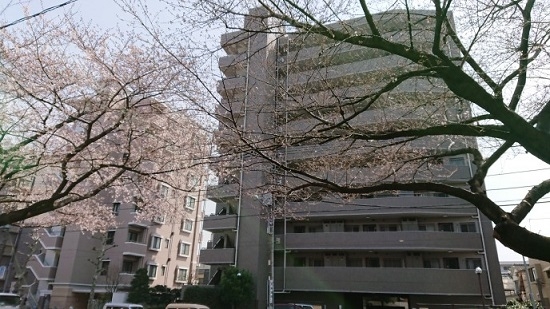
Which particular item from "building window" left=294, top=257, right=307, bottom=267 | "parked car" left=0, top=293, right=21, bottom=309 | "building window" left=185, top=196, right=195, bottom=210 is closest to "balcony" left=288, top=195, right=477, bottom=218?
"building window" left=294, top=257, right=307, bottom=267

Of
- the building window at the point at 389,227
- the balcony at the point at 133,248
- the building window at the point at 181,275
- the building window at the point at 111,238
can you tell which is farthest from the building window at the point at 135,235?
the building window at the point at 389,227

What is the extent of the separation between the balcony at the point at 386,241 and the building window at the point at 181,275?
45.2 feet

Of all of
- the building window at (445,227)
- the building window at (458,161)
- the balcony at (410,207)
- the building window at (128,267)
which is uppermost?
the building window at (458,161)

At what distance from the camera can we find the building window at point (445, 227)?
19.6 metres

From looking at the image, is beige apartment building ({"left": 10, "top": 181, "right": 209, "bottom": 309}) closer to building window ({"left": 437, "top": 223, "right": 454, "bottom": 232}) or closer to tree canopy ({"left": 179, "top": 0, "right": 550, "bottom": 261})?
building window ({"left": 437, "top": 223, "right": 454, "bottom": 232})

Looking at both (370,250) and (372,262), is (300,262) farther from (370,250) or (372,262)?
(370,250)

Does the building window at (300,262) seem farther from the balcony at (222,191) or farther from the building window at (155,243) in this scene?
the building window at (155,243)

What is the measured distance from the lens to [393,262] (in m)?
19.9

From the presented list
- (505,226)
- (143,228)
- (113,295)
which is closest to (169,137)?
(505,226)

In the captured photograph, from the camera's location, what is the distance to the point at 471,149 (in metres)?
5.97

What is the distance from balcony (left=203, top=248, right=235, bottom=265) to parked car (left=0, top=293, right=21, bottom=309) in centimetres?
913

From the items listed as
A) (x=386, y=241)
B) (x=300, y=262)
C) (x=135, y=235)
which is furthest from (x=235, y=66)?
(x=135, y=235)

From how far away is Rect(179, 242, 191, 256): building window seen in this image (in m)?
31.6

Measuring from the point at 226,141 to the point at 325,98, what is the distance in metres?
1.67
